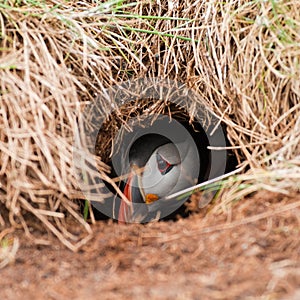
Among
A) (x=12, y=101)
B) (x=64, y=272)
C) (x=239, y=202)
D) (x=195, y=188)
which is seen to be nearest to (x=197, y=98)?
(x=195, y=188)

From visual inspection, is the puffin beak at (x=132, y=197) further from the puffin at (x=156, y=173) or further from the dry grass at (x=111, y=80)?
the dry grass at (x=111, y=80)

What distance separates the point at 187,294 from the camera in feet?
4.06

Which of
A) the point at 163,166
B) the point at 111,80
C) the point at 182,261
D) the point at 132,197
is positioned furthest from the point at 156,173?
the point at 182,261

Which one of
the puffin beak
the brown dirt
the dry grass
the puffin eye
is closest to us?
the brown dirt

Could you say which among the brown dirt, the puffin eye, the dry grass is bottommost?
the brown dirt

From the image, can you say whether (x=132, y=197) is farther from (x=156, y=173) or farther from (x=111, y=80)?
(x=111, y=80)

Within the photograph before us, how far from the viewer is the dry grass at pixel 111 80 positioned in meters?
1.67

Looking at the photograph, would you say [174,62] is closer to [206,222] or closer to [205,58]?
[205,58]

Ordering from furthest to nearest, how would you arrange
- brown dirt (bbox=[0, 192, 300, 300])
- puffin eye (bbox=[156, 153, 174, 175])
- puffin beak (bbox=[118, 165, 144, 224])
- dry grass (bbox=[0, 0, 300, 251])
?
puffin eye (bbox=[156, 153, 174, 175]), puffin beak (bbox=[118, 165, 144, 224]), dry grass (bbox=[0, 0, 300, 251]), brown dirt (bbox=[0, 192, 300, 300])

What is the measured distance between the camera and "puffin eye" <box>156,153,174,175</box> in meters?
2.20

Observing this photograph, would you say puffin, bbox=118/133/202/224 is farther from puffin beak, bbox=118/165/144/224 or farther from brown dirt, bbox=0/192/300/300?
brown dirt, bbox=0/192/300/300

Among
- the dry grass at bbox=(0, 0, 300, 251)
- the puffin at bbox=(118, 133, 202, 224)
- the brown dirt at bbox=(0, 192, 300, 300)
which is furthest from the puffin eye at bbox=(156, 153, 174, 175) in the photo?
the brown dirt at bbox=(0, 192, 300, 300)

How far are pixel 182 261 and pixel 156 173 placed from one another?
793mm

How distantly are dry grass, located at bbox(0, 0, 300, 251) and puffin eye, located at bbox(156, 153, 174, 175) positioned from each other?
273 mm
